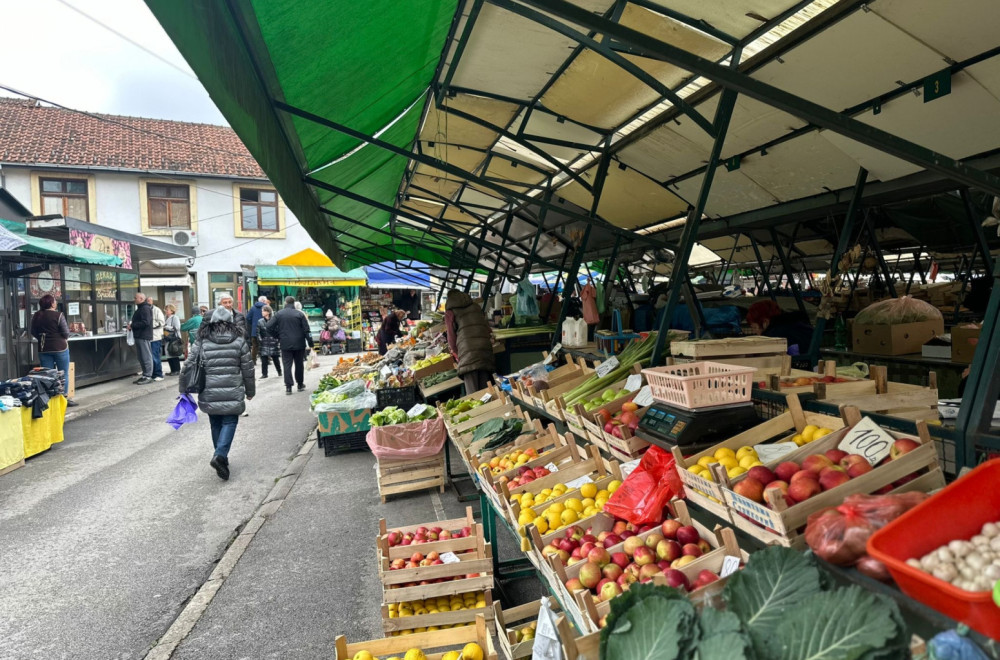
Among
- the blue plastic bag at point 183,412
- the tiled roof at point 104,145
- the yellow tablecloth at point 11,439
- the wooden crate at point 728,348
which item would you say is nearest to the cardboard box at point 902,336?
the wooden crate at point 728,348

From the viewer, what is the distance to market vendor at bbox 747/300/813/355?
23.7 feet

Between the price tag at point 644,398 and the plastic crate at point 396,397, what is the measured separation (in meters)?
5.71

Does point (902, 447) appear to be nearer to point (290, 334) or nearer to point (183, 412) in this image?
point (183, 412)

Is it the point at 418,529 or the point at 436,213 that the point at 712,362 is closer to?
the point at 418,529

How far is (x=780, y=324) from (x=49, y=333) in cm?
1232

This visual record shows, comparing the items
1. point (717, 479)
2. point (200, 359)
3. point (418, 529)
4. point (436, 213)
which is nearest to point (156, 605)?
point (418, 529)

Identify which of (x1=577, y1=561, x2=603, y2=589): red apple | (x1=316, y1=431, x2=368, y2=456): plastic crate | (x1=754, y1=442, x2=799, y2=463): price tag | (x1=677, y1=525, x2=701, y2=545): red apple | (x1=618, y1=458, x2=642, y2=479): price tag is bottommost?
(x1=316, y1=431, x2=368, y2=456): plastic crate

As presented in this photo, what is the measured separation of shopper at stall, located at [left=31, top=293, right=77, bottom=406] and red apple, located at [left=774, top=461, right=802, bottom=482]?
42.3 feet

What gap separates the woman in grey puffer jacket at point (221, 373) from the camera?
725 centimetres

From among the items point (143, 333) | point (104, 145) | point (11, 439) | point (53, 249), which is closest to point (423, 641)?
point (11, 439)

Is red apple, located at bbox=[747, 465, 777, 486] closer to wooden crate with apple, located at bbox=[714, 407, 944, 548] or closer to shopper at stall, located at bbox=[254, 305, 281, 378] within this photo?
wooden crate with apple, located at bbox=[714, 407, 944, 548]

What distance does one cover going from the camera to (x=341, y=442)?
851 centimetres

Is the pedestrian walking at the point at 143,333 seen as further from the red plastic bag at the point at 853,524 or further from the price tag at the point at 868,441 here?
the red plastic bag at the point at 853,524

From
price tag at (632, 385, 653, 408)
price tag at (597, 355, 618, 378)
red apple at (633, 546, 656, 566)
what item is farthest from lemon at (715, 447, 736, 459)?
price tag at (597, 355, 618, 378)
